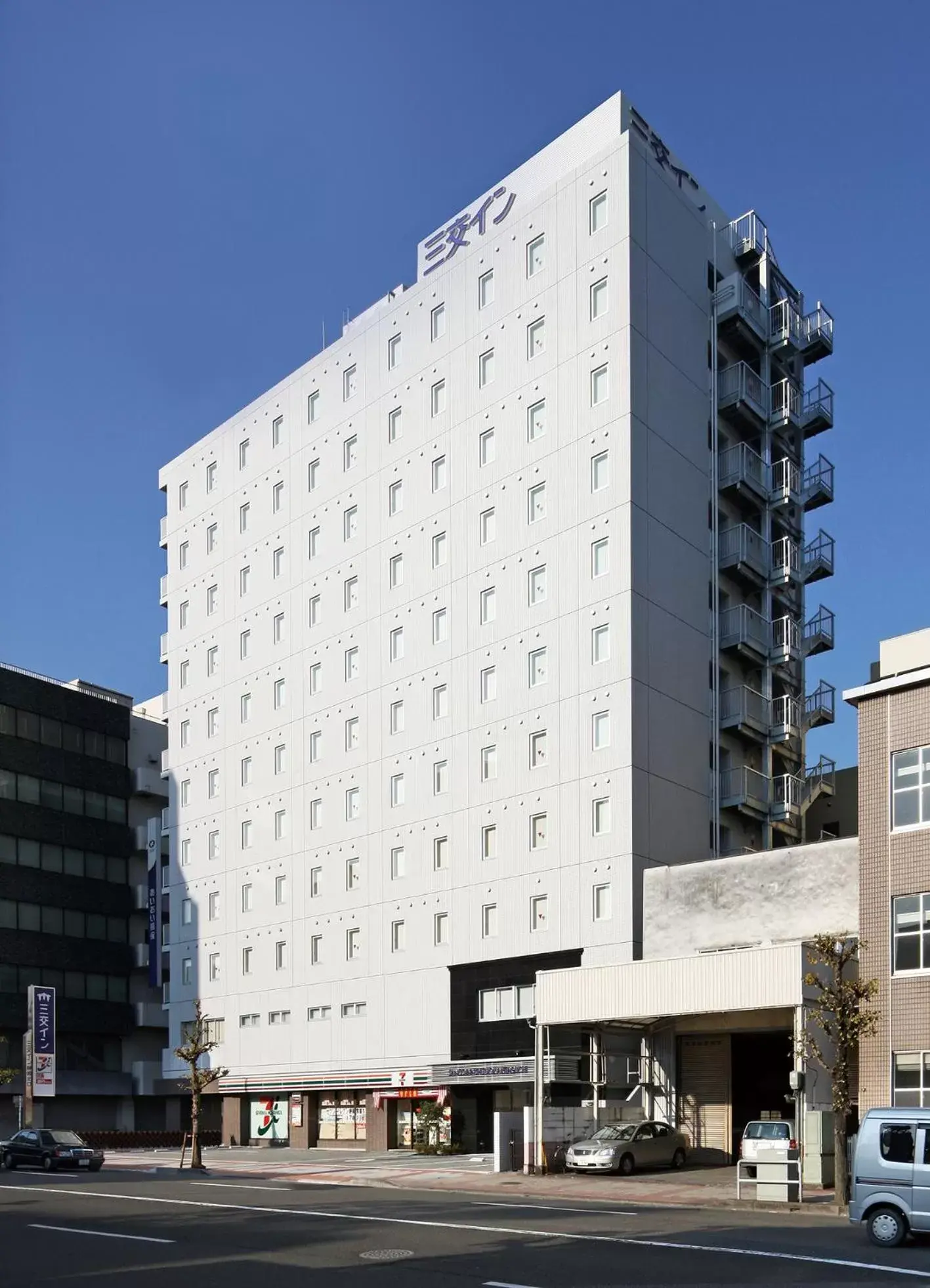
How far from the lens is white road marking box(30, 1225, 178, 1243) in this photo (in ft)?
80.6

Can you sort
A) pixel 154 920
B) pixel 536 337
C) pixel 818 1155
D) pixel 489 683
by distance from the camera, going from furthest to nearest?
1. pixel 154 920
2. pixel 536 337
3. pixel 489 683
4. pixel 818 1155

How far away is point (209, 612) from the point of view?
77.4 metres

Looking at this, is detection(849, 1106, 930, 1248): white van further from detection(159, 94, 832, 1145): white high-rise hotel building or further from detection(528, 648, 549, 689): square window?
detection(528, 648, 549, 689): square window

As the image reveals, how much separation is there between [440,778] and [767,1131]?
26672 millimetres

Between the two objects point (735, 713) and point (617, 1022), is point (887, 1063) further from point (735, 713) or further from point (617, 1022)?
point (735, 713)

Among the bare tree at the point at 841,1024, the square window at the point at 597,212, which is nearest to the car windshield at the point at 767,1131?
the bare tree at the point at 841,1024

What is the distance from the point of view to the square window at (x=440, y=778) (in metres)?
60.7

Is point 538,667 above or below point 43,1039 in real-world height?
above

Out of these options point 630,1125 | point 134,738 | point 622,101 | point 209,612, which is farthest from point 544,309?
point 134,738

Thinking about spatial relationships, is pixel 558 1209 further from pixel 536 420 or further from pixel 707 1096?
pixel 536 420

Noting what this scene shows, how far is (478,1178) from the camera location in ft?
138

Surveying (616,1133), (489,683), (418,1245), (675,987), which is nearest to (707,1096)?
(616,1133)

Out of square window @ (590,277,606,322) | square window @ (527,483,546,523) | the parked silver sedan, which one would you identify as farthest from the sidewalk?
square window @ (590,277,606,322)

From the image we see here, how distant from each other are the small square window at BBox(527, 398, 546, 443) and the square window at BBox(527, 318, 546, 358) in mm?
2197
